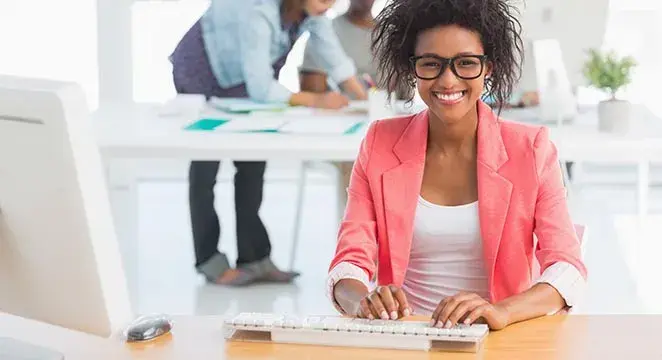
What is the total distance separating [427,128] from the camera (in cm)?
203

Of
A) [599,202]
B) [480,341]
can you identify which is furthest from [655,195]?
[480,341]

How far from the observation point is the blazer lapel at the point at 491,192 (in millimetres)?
1934

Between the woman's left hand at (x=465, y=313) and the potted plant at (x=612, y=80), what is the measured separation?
189 centimetres

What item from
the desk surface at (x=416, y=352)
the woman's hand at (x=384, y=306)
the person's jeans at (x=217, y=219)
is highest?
the woman's hand at (x=384, y=306)

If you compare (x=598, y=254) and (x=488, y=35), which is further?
(x=598, y=254)

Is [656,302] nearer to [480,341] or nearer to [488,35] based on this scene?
[488,35]

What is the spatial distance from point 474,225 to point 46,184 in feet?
2.96

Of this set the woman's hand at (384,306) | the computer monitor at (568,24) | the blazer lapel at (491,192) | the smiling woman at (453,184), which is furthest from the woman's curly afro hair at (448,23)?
the computer monitor at (568,24)

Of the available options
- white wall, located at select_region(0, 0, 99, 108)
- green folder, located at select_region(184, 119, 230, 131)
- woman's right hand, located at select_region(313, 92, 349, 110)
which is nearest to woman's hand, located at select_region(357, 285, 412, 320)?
green folder, located at select_region(184, 119, 230, 131)

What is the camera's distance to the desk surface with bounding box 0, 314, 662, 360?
153 centimetres

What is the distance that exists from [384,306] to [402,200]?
1.13 feet

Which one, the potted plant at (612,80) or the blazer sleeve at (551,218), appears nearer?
the blazer sleeve at (551,218)

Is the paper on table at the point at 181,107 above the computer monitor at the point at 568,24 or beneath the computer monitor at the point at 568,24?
beneath

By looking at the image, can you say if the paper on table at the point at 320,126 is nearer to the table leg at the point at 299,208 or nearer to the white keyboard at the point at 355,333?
the table leg at the point at 299,208
